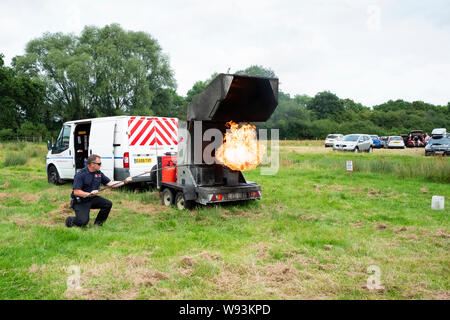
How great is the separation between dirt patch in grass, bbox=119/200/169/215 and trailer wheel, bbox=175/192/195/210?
31 centimetres

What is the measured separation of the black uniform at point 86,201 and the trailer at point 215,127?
1.70 meters

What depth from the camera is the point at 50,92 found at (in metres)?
46.9

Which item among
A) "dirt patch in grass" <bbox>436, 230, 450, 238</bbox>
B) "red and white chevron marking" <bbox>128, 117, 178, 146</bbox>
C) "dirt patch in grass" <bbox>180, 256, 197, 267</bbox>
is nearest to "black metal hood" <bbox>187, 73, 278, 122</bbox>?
"red and white chevron marking" <bbox>128, 117, 178, 146</bbox>

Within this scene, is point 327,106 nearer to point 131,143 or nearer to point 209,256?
point 131,143

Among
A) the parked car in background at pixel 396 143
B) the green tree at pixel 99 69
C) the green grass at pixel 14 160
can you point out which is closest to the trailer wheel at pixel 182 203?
the green grass at pixel 14 160

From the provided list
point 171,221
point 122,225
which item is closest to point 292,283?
point 171,221

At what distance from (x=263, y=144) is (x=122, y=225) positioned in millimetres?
3695

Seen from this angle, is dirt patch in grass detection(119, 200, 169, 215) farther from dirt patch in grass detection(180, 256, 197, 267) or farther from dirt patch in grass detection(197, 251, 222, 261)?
dirt patch in grass detection(180, 256, 197, 267)

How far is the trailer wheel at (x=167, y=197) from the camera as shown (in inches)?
363

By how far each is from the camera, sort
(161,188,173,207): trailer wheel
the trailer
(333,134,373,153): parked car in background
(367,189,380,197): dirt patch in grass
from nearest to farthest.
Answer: the trailer, (161,188,173,207): trailer wheel, (367,189,380,197): dirt patch in grass, (333,134,373,153): parked car in background

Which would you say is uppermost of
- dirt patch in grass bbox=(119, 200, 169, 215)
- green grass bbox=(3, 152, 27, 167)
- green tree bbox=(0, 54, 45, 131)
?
green tree bbox=(0, 54, 45, 131)

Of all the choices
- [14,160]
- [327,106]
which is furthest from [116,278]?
[327,106]

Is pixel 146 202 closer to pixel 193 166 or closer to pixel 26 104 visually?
pixel 193 166

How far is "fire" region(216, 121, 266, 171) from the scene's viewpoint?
850cm
